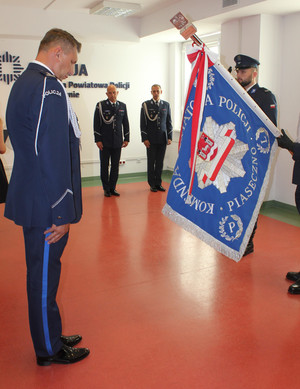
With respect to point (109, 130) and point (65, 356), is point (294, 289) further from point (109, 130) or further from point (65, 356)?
point (109, 130)

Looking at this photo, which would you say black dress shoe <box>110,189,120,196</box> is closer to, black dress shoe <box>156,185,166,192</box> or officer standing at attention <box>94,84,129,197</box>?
officer standing at attention <box>94,84,129,197</box>

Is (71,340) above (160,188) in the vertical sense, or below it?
below

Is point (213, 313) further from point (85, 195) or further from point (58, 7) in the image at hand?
point (58, 7)

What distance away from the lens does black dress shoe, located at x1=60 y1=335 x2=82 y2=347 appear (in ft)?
8.08

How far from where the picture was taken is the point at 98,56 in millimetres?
7594

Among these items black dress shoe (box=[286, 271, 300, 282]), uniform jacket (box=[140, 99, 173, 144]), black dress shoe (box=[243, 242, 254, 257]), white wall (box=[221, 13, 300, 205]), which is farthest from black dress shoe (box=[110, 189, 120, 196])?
black dress shoe (box=[286, 271, 300, 282])

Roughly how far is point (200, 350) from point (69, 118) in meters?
1.55

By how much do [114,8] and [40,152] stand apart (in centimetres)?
523

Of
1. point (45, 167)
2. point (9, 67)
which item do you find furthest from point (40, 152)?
point (9, 67)

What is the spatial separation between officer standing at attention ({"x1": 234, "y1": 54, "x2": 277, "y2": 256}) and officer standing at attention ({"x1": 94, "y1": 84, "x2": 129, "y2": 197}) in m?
2.99

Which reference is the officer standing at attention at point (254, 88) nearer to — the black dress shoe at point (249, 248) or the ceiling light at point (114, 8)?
the black dress shoe at point (249, 248)

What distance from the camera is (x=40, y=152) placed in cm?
186

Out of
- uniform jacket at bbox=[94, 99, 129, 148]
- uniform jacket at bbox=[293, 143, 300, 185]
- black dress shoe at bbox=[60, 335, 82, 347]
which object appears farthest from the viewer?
uniform jacket at bbox=[94, 99, 129, 148]

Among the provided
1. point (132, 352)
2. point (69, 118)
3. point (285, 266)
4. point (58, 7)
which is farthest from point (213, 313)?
point (58, 7)
